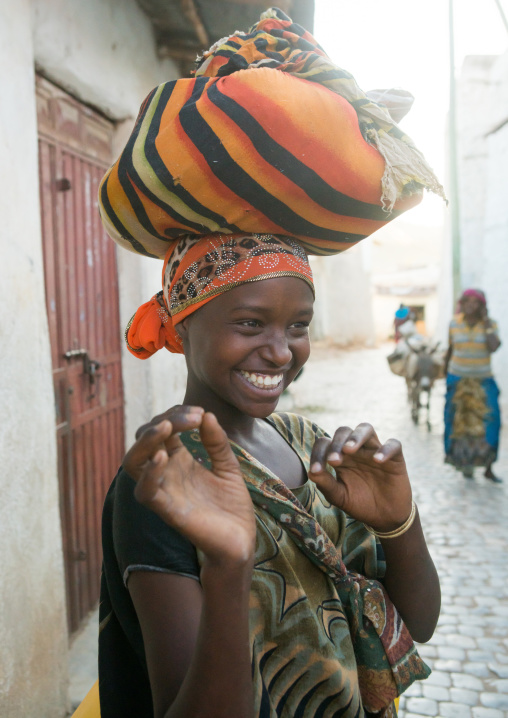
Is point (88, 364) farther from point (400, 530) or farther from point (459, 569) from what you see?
point (459, 569)

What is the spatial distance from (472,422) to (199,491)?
19.7 ft

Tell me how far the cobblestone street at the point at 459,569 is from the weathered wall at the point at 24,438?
72.3 inches

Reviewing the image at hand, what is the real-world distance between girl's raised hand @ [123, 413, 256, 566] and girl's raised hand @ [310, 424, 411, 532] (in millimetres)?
339

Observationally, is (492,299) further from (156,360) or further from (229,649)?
(229,649)

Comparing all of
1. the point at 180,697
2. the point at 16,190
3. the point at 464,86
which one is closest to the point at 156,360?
the point at 16,190

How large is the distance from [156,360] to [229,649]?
137 inches

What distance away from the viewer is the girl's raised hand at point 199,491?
33.1 inches

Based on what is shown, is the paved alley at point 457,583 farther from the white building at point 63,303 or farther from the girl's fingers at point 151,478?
the girl's fingers at point 151,478

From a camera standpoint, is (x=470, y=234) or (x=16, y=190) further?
(x=470, y=234)

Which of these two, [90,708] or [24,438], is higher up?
[24,438]

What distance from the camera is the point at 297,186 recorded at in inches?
49.3

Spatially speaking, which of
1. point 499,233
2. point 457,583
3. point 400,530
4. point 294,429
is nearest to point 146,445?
point 400,530

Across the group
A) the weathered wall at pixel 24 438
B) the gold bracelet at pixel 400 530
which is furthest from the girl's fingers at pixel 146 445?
the weathered wall at pixel 24 438

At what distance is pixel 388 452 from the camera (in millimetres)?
1272
